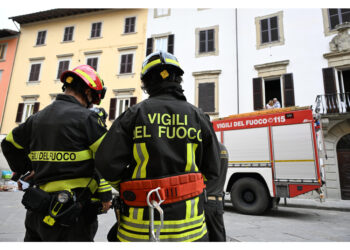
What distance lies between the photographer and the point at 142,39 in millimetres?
16453

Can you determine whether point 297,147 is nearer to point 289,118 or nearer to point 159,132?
point 289,118

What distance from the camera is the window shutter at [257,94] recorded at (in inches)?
492

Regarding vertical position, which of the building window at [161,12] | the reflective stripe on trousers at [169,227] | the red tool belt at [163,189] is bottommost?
the reflective stripe on trousers at [169,227]

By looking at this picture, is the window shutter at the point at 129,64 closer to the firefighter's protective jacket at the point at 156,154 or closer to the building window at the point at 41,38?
the building window at the point at 41,38

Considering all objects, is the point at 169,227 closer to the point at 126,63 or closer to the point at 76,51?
the point at 126,63

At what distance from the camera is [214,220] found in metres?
2.73

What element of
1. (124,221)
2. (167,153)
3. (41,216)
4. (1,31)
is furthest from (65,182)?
(1,31)

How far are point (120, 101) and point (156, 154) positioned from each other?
49.2 feet

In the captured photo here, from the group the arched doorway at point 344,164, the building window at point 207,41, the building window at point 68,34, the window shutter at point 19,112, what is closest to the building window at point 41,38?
the building window at point 68,34

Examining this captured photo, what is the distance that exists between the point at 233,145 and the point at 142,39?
11941 millimetres

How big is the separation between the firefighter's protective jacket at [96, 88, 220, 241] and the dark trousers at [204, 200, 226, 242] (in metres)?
1.27

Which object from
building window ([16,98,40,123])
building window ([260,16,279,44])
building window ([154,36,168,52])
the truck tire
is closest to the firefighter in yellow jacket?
the truck tire

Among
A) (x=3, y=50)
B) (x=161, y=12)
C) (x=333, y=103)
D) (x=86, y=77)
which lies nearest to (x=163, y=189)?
(x=86, y=77)

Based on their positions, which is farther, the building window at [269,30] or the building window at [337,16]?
the building window at [269,30]
